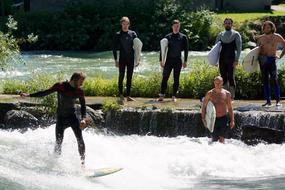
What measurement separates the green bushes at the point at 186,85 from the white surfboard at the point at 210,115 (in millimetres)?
4014

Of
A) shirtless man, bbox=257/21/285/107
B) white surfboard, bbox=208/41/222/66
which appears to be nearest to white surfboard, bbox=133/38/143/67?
white surfboard, bbox=208/41/222/66

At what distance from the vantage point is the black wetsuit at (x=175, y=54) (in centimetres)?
1642

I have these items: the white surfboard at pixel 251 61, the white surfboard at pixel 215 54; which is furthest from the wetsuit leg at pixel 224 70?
the white surfboard at pixel 251 61

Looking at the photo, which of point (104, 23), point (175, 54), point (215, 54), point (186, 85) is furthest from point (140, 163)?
point (104, 23)

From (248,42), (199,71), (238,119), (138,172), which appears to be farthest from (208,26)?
(138,172)

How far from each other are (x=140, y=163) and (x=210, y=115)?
5.22ft

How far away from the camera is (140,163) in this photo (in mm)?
13484

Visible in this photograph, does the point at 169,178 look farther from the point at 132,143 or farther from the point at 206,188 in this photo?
the point at 132,143

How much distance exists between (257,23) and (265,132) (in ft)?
71.2

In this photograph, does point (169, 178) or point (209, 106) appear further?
point (209, 106)

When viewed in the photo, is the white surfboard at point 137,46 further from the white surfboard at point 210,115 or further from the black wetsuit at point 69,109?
the black wetsuit at point 69,109

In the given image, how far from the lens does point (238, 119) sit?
1545 centimetres

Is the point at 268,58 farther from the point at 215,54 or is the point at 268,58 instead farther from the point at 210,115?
the point at 210,115

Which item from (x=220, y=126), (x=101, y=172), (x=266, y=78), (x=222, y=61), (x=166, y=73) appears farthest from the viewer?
(x=166, y=73)
